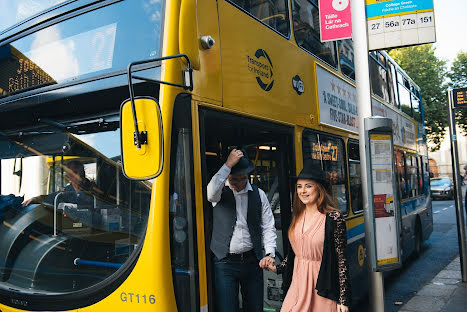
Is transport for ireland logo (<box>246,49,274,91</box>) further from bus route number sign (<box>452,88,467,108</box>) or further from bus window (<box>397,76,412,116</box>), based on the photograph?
bus window (<box>397,76,412,116</box>)

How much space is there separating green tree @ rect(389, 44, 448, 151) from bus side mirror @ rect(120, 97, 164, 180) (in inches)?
1293

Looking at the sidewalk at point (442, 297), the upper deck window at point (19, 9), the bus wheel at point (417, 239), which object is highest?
the upper deck window at point (19, 9)

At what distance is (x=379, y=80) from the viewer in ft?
25.5

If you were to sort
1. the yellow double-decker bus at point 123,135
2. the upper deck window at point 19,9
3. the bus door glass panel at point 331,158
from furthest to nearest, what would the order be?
the bus door glass panel at point 331,158 → the upper deck window at point 19,9 → the yellow double-decker bus at point 123,135

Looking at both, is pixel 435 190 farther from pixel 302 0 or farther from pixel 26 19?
pixel 26 19

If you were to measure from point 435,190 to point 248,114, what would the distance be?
1120 inches

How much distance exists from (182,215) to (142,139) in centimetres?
58

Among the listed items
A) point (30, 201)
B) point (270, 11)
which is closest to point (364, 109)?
point (270, 11)

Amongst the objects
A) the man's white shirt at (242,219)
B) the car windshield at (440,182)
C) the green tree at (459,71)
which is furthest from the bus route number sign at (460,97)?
the green tree at (459,71)

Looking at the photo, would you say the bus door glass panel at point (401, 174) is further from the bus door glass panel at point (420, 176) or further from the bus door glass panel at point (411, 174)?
the bus door glass panel at point (420, 176)

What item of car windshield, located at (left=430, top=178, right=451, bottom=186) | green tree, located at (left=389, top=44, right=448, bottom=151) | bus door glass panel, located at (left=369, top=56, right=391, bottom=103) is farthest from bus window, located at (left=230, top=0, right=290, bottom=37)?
green tree, located at (left=389, top=44, right=448, bottom=151)

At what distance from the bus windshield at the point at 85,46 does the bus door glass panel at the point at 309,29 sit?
7.39 feet

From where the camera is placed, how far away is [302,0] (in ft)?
16.4

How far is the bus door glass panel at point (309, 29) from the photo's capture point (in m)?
4.75
